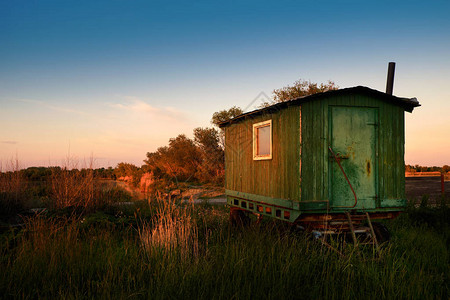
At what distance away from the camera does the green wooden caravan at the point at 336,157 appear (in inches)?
248

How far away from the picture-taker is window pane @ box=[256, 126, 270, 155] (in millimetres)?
7625

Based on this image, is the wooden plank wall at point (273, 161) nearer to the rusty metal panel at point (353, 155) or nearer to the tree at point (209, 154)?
the rusty metal panel at point (353, 155)

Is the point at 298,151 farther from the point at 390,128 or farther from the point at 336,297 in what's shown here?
the point at 336,297

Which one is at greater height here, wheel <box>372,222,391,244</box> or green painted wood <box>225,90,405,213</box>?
green painted wood <box>225,90,405,213</box>

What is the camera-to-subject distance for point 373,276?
4.55 metres

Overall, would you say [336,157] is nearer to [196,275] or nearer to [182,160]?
[196,275]

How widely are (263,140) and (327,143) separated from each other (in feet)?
5.92

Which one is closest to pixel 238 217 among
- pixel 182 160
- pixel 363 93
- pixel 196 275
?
pixel 363 93

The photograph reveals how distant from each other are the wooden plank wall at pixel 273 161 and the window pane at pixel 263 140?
0.23 metres

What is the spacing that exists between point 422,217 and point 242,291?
7.92 m

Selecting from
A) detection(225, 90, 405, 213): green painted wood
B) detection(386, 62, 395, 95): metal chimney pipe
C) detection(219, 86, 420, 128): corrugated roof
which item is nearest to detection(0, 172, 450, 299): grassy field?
detection(225, 90, 405, 213): green painted wood

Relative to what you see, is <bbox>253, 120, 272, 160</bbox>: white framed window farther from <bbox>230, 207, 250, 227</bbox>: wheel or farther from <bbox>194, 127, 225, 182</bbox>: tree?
<bbox>194, 127, 225, 182</bbox>: tree

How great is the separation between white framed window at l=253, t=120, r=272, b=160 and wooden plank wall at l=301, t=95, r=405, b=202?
1.27 metres

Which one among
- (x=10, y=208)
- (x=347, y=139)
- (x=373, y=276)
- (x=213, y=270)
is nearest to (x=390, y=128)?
(x=347, y=139)
